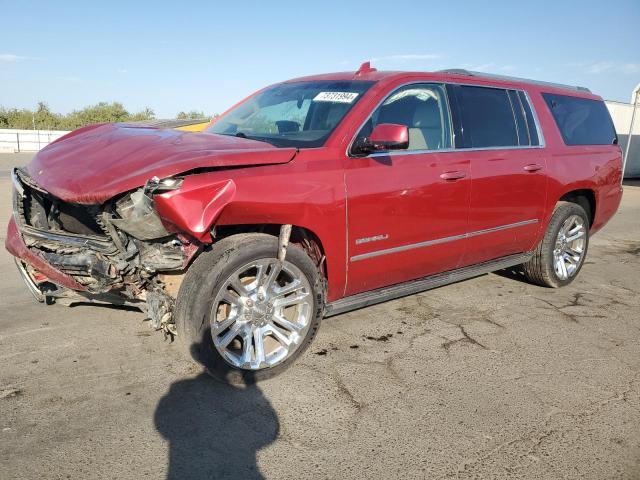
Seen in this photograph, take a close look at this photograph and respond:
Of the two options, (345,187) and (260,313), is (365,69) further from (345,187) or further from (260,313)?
(260,313)

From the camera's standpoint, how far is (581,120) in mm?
5539

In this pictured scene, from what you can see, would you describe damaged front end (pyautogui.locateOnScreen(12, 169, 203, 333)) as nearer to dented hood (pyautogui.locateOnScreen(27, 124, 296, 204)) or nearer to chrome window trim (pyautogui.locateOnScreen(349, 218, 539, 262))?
dented hood (pyautogui.locateOnScreen(27, 124, 296, 204))

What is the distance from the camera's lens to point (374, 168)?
3.59 metres

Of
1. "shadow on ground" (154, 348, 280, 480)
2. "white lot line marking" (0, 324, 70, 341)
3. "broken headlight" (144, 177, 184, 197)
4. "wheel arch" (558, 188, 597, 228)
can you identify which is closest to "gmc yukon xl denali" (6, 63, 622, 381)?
"broken headlight" (144, 177, 184, 197)

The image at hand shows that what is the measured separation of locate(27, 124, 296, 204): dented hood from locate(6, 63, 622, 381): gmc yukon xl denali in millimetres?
14

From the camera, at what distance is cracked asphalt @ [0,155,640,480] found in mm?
2506

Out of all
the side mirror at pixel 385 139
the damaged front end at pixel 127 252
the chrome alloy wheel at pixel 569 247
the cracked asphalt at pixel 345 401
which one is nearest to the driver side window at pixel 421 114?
the side mirror at pixel 385 139

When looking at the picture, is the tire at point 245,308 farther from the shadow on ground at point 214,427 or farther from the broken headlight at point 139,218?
the broken headlight at point 139,218

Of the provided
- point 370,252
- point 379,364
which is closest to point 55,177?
point 370,252

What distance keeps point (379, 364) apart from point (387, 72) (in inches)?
86.6

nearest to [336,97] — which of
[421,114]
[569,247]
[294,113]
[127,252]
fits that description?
[294,113]

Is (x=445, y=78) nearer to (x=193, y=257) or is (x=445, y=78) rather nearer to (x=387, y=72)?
(x=387, y=72)

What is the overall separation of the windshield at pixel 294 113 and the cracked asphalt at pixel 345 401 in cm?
150

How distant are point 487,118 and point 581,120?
1.68m
